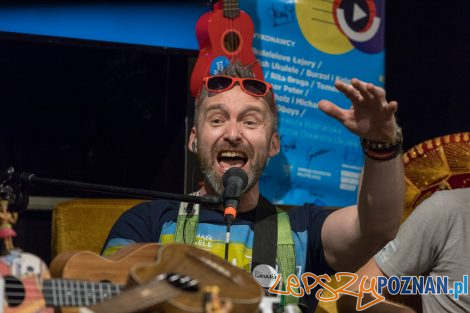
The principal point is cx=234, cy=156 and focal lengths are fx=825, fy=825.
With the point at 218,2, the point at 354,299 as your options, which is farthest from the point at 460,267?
the point at 218,2

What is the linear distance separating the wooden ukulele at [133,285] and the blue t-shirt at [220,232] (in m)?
0.89

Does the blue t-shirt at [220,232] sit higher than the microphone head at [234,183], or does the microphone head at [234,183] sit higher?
the microphone head at [234,183]

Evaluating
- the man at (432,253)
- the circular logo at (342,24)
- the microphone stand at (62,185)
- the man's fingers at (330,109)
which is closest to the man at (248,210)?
the man at (432,253)

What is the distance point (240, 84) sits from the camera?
3018 mm

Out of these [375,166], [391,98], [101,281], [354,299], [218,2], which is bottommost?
[354,299]

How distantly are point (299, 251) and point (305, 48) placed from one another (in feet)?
5.28

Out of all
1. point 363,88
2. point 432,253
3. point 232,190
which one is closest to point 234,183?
point 232,190

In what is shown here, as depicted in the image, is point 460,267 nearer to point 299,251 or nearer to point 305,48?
point 299,251

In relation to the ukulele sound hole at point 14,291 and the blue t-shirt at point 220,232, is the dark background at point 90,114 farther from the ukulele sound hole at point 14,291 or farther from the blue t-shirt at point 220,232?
the ukulele sound hole at point 14,291

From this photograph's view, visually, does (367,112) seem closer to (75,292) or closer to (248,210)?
(248,210)

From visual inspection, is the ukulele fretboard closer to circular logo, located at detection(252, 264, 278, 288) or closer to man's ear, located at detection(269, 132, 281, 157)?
circular logo, located at detection(252, 264, 278, 288)

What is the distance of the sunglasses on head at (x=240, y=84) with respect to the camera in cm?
301

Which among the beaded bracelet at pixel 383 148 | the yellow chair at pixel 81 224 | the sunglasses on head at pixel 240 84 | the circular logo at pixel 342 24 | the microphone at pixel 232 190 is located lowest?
the yellow chair at pixel 81 224

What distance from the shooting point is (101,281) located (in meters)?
1.82
